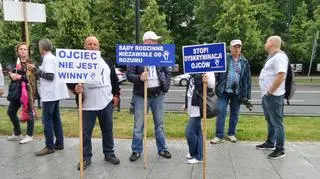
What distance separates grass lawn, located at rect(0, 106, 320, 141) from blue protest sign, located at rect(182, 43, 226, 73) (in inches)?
113

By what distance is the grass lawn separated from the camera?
29.4 feet

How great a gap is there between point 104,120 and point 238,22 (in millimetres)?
27601

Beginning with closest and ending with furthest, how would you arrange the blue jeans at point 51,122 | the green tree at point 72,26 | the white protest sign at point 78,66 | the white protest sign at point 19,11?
the white protest sign at point 78,66 < the blue jeans at point 51,122 < the white protest sign at point 19,11 < the green tree at point 72,26

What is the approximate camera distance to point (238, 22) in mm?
33250

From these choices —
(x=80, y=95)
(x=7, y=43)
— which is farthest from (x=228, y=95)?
(x=7, y=43)

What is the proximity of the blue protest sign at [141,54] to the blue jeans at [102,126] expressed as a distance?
0.75 m

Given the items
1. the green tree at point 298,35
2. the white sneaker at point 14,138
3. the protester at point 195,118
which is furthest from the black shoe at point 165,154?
the green tree at point 298,35

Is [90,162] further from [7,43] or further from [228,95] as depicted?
[7,43]

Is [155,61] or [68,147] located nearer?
[155,61]

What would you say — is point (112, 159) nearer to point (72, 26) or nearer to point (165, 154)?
point (165, 154)

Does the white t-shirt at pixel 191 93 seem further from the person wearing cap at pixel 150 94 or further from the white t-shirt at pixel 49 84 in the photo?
the white t-shirt at pixel 49 84

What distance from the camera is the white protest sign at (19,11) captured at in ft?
28.2

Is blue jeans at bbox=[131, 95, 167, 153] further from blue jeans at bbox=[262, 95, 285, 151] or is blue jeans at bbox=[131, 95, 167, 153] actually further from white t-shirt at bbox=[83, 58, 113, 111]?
blue jeans at bbox=[262, 95, 285, 151]

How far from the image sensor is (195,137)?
6898mm
